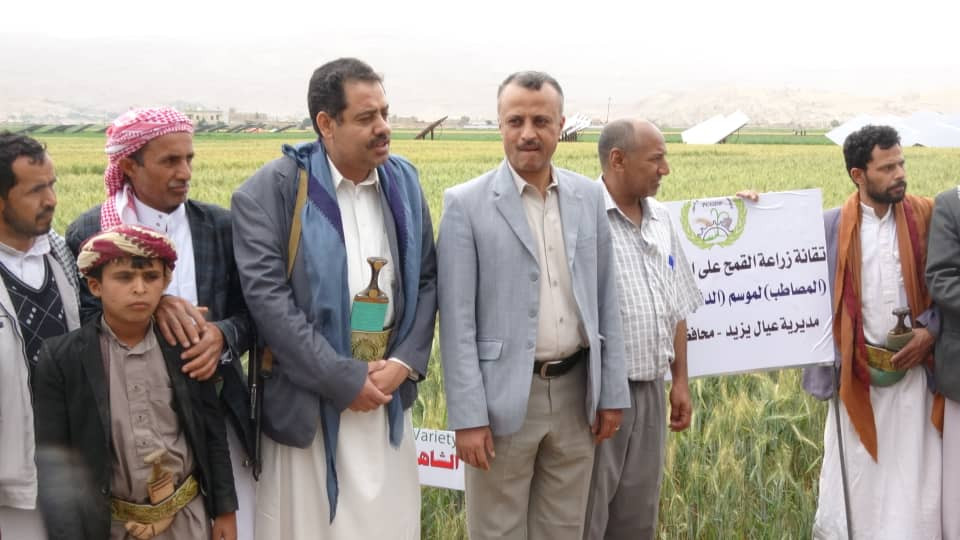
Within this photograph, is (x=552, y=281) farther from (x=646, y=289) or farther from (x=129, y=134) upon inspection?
(x=129, y=134)

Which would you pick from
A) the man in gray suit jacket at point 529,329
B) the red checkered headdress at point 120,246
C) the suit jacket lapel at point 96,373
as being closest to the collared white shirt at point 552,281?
the man in gray suit jacket at point 529,329

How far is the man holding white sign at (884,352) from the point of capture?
375 centimetres

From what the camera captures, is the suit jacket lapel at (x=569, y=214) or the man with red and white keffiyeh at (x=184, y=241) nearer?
the man with red and white keffiyeh at (x=184, y=241)

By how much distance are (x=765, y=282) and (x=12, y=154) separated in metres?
3.03

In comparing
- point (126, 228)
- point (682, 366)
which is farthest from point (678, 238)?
point (126, 228)

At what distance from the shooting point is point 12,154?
2.52 m

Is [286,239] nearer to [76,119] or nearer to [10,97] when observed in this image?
[76,119]

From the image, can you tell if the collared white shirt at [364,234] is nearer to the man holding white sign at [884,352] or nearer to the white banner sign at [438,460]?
the white banner sign at [438,460]

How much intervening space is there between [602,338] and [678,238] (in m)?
0.88

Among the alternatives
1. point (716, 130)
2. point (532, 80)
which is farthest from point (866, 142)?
point (716, 130)

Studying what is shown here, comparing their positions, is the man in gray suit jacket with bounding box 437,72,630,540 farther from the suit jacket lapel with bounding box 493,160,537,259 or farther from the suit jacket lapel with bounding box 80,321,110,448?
the suit jacket lapel with bounding box 80,321,110,448

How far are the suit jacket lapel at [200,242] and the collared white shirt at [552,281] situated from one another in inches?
40.2

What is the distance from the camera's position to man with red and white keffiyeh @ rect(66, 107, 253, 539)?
104 inches

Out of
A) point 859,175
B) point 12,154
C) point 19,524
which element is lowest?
point 19,524
